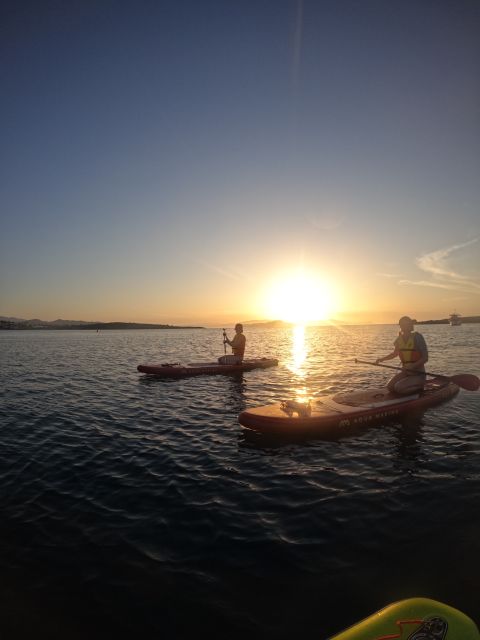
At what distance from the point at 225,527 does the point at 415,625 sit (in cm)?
336

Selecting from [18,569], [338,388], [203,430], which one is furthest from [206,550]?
[338,388]

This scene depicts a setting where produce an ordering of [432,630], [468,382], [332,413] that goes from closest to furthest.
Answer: [432,630] < [332,413] < [468,382]

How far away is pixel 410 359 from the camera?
1412 centimetres

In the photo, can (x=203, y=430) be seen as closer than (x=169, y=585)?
No

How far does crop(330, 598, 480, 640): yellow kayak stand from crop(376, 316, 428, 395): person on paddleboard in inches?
422

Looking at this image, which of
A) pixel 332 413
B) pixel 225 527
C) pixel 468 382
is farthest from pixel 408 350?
pixel 225 527

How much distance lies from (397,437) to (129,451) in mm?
8004

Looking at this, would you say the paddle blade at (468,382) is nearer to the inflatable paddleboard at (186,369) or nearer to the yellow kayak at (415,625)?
the yellow kayak at (415,625)

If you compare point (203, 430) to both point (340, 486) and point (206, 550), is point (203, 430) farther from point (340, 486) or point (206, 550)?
point (206, 550)

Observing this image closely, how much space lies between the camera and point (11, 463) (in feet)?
30.7

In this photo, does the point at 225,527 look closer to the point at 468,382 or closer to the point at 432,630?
the point at 432,630

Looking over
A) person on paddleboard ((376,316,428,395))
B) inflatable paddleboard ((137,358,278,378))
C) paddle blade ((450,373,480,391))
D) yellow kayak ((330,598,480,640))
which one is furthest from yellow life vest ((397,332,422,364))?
inflatable paddleboard ((137,358,278,378))

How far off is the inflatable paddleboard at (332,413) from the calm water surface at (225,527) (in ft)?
1.58

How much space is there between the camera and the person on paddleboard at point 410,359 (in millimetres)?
13867
